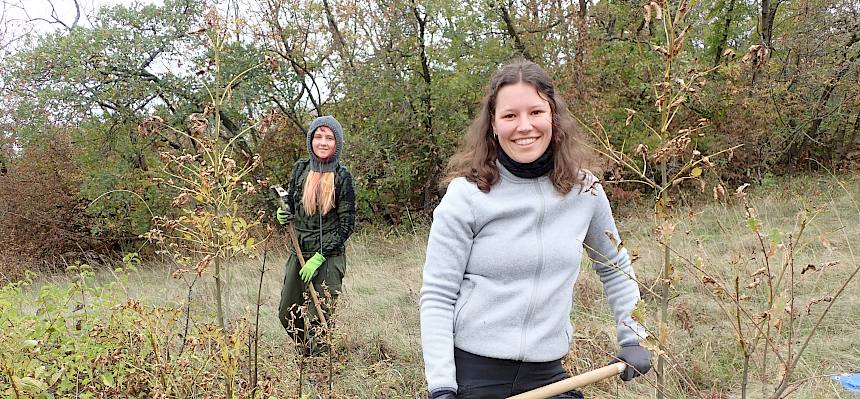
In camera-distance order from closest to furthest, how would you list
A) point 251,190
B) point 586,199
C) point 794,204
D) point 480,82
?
point 586,199
point 251,190
point 794,204
point 480,82

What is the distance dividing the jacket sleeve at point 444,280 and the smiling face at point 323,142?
2.60 m

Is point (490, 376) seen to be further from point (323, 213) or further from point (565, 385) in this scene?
point (323, 213)

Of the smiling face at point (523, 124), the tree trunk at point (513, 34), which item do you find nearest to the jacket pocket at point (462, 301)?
the smiling face at point (523, 124)

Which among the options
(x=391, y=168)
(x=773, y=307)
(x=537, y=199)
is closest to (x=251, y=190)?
(x=537, y=199)

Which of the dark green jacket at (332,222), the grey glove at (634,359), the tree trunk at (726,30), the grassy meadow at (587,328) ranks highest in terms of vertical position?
the tree trunk at (726,30)

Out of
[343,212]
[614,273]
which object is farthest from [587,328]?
[614,273]

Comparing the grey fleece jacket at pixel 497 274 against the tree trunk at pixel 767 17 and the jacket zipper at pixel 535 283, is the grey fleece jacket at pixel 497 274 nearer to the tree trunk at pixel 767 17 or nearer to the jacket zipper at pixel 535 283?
the jacket zipper at pixel 535 283

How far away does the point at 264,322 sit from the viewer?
5.47 m

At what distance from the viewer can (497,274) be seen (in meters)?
1.84

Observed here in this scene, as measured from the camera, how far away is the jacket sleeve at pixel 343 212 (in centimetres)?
429

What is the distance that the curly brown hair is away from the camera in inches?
74.8

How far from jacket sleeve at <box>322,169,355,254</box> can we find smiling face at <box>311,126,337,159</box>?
0.17m

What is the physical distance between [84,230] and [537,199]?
11.8 m

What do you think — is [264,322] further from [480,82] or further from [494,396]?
[480,82]
